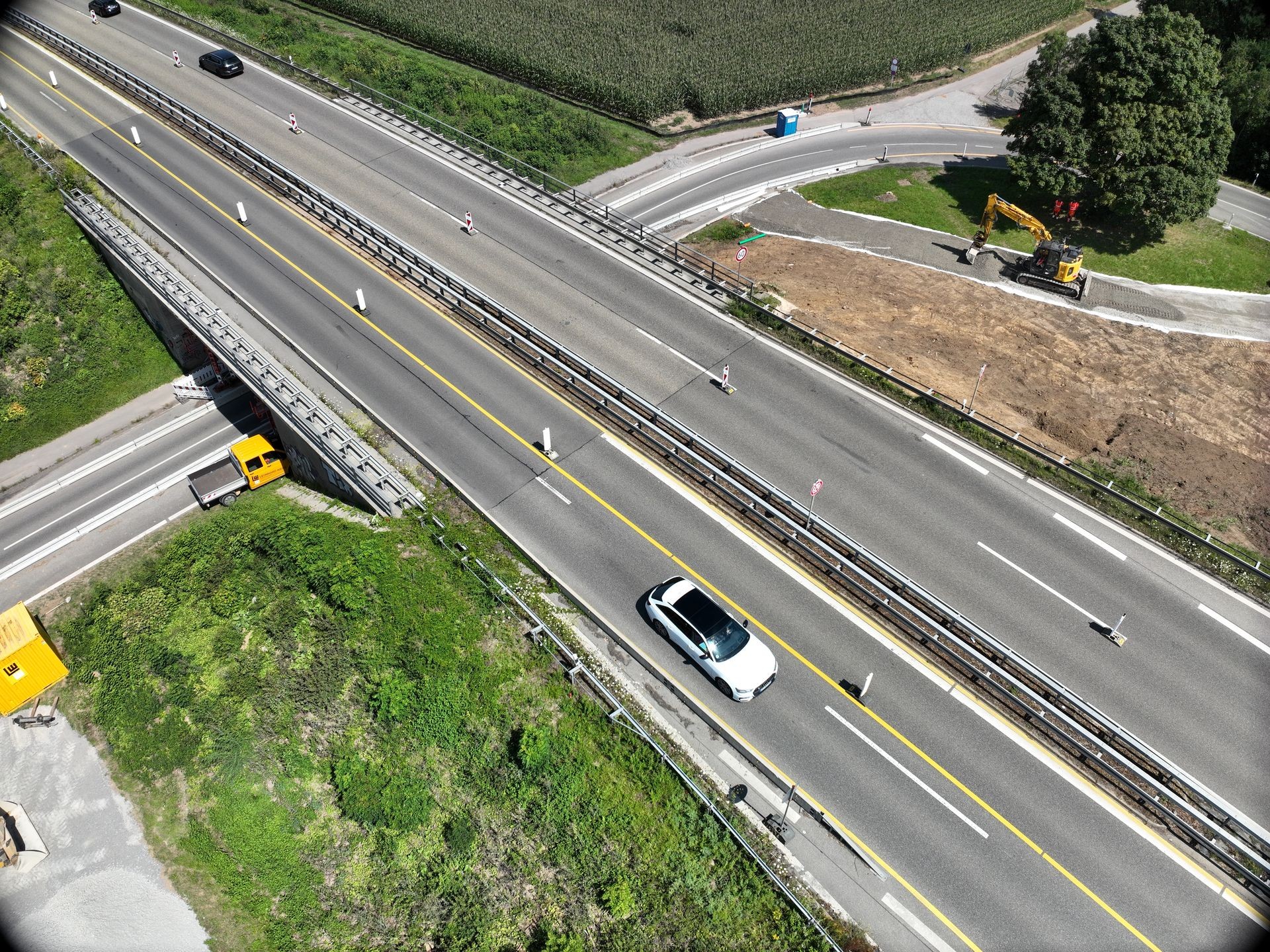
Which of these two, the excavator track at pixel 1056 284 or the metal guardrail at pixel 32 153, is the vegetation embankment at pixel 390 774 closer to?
the metal guardrail at pixel 32 153

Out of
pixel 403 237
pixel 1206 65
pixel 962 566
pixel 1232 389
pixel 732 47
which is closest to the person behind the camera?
pixel 962 566

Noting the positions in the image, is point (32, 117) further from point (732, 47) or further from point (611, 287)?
point (732, 47)

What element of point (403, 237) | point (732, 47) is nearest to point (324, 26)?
point (732, 47)

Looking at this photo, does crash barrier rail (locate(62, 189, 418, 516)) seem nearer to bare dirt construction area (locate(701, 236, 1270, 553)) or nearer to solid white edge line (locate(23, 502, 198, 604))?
solid white edge line (locate(23, 502, 198, 604))

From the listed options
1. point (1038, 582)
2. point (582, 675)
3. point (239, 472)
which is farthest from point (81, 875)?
point (1038, 582)

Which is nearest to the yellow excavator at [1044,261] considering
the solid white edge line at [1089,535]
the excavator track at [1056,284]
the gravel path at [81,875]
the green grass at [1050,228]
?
the excavator track at [1056,284]

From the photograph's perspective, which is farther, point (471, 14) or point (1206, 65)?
point (471, 14)
